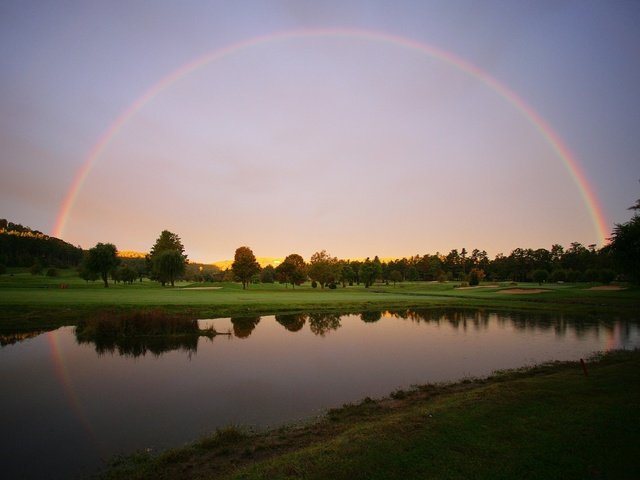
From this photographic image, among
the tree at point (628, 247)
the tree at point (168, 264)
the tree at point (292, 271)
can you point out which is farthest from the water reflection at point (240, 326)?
the tree at point (292, 271)

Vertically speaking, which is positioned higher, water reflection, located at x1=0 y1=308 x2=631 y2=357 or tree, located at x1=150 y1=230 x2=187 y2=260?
tree, located at x1=150 y1=230 x2=187 y2=260

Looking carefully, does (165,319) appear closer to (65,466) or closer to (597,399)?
(65,466)

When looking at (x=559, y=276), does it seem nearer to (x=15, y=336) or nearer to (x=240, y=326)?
(x=240, y=326)

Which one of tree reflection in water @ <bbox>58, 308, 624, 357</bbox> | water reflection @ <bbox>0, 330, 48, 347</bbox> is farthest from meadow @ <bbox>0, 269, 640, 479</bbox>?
water reflection @ <bbox>0, 330, 48, 347</bbox>

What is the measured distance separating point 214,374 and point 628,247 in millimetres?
60037

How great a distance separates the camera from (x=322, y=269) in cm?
12200

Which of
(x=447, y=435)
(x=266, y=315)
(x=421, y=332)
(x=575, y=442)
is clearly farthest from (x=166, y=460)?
(x=266, y=315)

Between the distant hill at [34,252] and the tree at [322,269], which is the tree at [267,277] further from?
the distant hill at [34,252]

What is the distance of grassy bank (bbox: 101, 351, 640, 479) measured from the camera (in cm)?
796

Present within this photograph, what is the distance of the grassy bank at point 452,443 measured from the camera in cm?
796

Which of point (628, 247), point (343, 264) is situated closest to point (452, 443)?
point (628, 247)

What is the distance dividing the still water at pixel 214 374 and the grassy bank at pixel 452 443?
1.91m

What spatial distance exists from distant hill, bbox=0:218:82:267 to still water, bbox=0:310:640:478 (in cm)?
15034

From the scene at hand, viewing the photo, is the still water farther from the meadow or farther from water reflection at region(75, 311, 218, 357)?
the meadow
